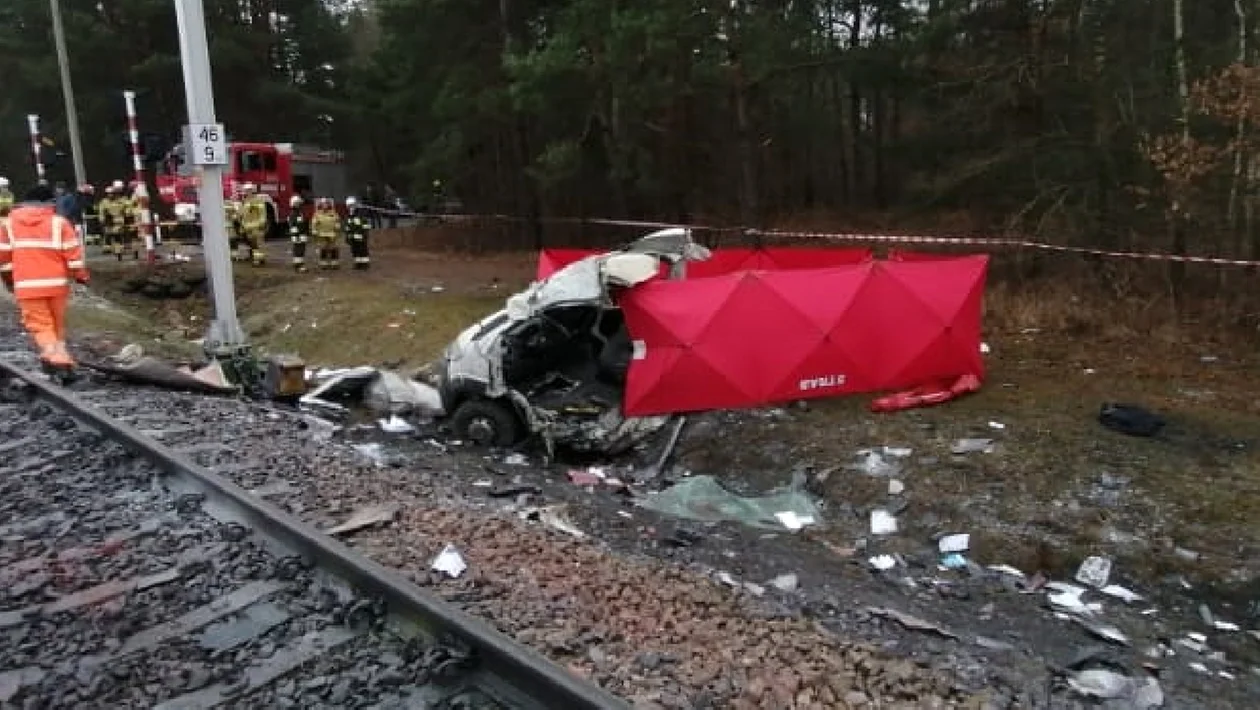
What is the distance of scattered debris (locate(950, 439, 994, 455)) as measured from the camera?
7008mm

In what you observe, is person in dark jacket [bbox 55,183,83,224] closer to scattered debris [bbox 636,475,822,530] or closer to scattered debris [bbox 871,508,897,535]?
scattered debris [bbox 636,475,822,530]

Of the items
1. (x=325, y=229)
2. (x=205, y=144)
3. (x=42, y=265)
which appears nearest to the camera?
(x=42, y=265)

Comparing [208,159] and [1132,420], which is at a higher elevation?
[208,159]

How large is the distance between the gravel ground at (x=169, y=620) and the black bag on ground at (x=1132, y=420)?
5998mm

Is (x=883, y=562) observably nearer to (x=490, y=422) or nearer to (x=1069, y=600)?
(x=1069, y=600)

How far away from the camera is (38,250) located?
26.7 ft

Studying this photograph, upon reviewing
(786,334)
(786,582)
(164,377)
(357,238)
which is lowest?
(786,582)

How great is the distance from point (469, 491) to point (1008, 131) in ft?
34.4

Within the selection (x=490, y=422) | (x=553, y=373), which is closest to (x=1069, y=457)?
(x=553, y=373)

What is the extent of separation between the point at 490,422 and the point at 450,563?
156 inches

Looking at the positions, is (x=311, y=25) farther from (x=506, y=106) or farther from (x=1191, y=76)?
(x=1191, y=76)

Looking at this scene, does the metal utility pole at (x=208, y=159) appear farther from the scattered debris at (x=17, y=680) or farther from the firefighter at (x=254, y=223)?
the firefighter at (x=254, y=223)

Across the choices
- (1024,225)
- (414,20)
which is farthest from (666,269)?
(414,20)

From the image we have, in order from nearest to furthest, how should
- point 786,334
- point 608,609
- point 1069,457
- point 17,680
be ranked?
point 17,680
point 608,609
point 1069,457
point 786,334
